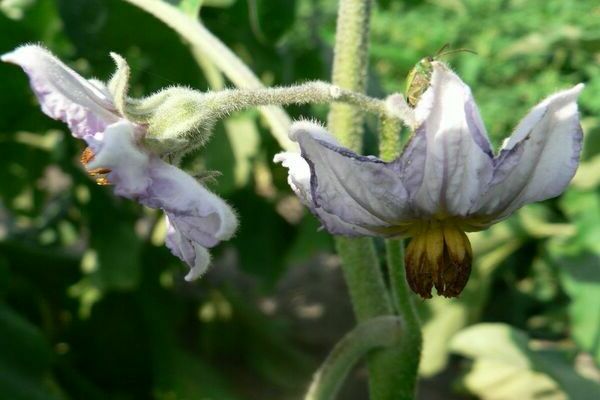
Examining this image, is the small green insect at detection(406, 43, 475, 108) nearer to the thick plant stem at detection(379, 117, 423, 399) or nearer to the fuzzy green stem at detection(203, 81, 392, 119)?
the fuzzy green stem at detection(203, 81, 392, 119)

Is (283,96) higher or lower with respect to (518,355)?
lower

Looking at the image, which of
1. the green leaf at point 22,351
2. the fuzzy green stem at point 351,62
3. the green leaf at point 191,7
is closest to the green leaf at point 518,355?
the fuzzy green stem at point 351,62

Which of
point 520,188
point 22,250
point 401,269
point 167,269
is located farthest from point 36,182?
point 520,188

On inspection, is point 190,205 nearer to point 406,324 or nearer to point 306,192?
point 306,192

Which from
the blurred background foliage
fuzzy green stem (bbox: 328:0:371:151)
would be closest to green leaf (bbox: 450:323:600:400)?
the blurred background foliage

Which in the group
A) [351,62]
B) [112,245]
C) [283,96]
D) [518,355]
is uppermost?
[112,245]

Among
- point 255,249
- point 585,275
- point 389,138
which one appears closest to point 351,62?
point 389,138
